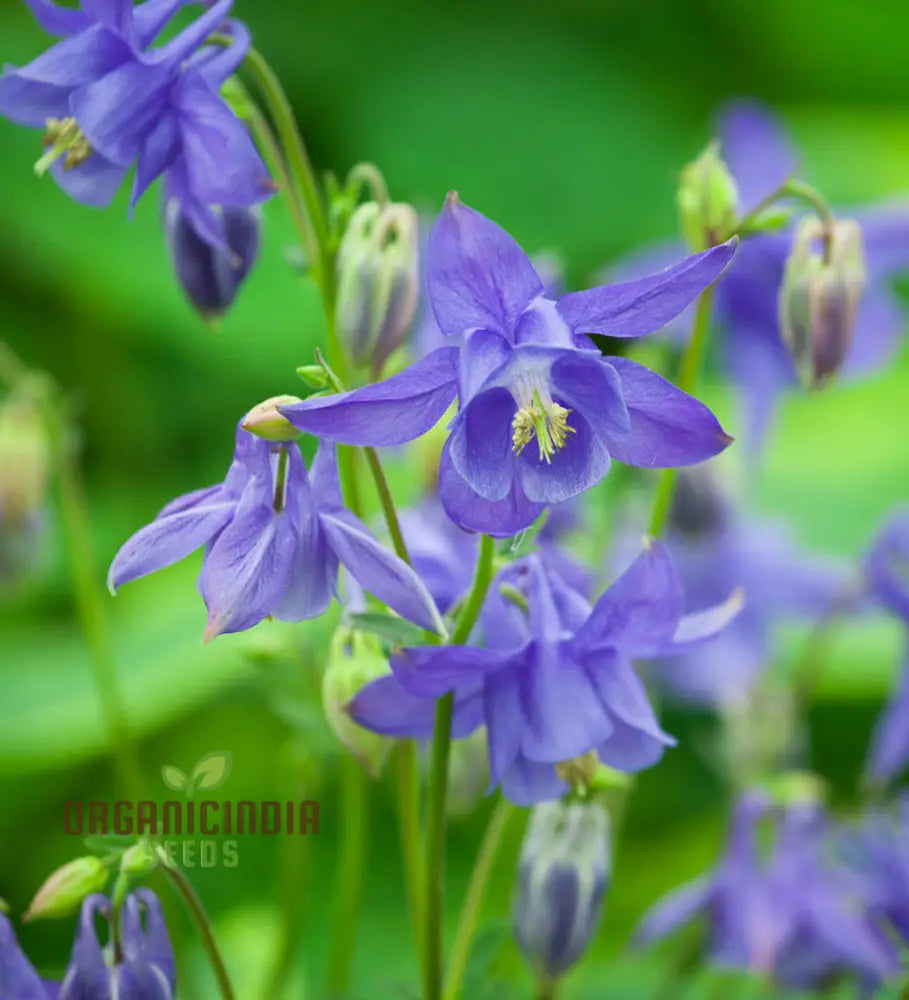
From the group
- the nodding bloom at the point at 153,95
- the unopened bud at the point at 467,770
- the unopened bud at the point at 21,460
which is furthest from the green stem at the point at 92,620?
the nodding bloom at the point at 153,95

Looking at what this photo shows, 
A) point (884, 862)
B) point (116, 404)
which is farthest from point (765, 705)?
point (116, 404)

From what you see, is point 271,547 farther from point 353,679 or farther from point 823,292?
point 823,292

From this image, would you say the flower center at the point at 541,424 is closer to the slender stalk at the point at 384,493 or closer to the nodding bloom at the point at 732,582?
the slender stalk at the point at 384,493

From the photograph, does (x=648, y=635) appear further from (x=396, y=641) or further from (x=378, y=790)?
(x=378, y=790)

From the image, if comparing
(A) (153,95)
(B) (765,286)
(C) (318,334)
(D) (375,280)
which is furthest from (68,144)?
(C) (318,334)

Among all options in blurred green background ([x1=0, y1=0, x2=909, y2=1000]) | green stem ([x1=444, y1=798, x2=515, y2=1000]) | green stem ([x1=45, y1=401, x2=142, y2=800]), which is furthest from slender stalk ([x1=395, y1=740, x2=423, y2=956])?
green stem ([x1=45, y1=401, x2=142, y2=800])
